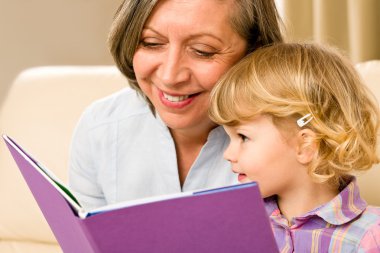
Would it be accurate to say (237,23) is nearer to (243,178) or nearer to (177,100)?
(177,100)

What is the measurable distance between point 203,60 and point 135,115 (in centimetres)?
33

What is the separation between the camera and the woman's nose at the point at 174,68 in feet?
4.79

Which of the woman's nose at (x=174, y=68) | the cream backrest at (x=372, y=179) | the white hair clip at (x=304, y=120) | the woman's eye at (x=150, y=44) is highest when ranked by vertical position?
the woman's eye at (x=150, y=44)

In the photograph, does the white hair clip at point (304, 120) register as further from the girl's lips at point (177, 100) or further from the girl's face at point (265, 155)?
the girl's lips at point (177, 100)

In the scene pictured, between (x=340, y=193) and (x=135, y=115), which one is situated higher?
(x=135, y=115)

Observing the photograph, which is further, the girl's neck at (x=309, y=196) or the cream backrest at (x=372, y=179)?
the cream backrest at (x=372, y=179)

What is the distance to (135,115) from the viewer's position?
177 centimetres

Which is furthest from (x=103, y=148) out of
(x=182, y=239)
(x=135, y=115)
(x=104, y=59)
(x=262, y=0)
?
(x=104, y=59)

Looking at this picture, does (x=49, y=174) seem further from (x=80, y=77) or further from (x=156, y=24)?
(x=80, y=77)

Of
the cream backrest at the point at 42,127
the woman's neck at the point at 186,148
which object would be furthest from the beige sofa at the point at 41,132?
the woman's neck at the point at 186,148

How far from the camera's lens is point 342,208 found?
141cm

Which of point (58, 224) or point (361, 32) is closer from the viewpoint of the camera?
point (58, 224)

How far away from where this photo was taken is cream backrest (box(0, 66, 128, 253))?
2.08 m

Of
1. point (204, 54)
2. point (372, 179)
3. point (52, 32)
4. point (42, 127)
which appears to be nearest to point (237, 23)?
point (204, 54)
